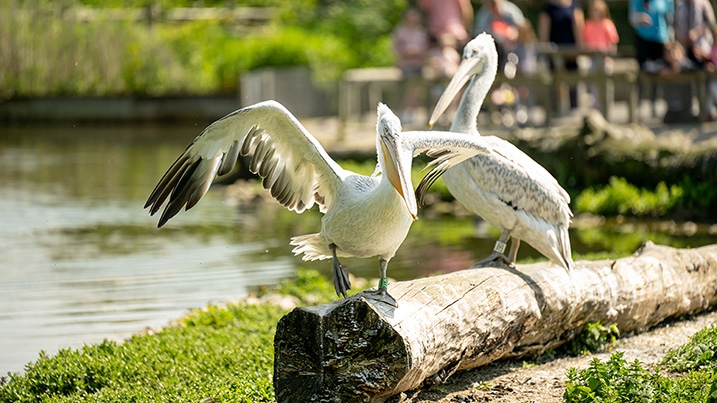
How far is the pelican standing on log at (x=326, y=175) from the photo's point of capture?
5090 millimetres

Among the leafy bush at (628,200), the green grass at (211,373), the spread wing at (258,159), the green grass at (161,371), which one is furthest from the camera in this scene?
the leafy bush at (628,200)

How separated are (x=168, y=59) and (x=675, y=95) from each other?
37.1 ft

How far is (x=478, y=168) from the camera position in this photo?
20.9ft

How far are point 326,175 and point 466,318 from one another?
1.11 meters

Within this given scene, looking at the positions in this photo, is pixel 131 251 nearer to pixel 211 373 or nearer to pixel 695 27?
pixel 211 373

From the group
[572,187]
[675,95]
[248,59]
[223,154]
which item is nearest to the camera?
[223,154]

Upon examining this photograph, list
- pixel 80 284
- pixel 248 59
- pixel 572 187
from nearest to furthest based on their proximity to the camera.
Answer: pixel 80 284 < pixel 572 187 < pixel 248 59

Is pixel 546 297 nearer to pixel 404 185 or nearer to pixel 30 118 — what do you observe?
pixel 404 185

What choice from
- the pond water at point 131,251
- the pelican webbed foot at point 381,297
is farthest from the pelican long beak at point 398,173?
the pond water at point 131,251

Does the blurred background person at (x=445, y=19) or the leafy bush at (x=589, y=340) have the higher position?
the blurred background person at (x=445, y=19)

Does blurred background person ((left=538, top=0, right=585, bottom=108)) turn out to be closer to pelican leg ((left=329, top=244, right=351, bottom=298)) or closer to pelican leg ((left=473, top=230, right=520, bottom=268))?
pelican leg ((left=473, top=230, right=520, bottom=268))

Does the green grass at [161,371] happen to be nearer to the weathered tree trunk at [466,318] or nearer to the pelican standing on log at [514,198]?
the weathered tree trunk at [466,318]

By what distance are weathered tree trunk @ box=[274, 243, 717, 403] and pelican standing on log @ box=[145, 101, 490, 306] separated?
27 cm

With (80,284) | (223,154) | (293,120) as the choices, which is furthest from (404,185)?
(80,284)
